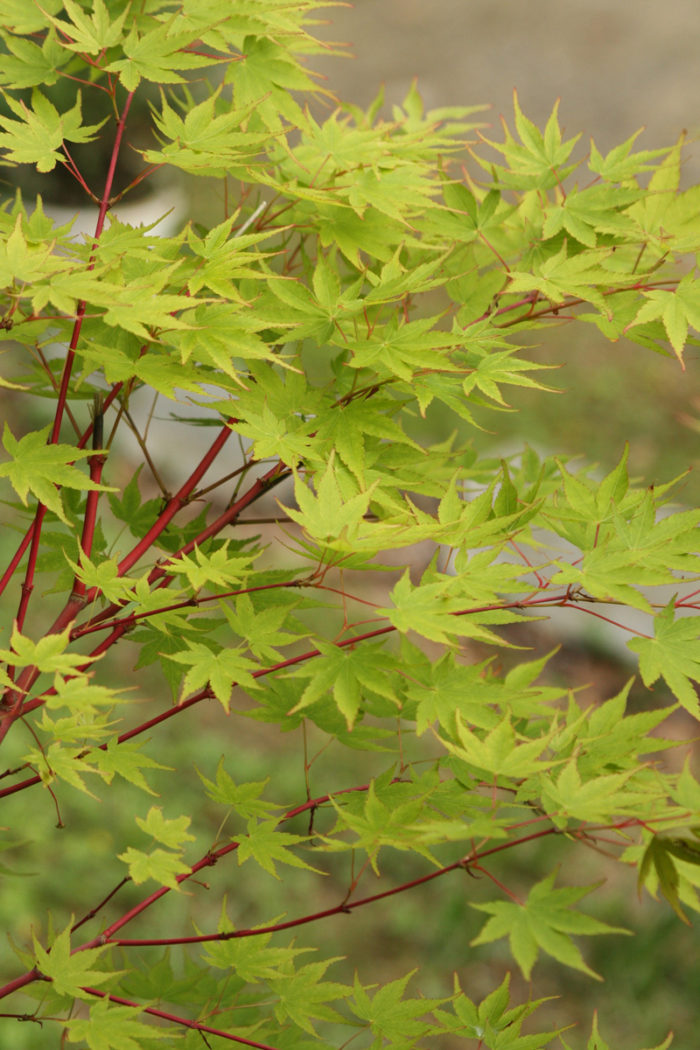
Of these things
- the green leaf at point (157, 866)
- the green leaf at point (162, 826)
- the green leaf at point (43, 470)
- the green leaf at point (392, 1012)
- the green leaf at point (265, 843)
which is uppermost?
the green leaf at point (43, 470)

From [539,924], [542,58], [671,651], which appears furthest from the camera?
[542,58]

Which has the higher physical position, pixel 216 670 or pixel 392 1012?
pixel 216 670

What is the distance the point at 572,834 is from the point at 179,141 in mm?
755

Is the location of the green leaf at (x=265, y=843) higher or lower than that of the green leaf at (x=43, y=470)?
lower

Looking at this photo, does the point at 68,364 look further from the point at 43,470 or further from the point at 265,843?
the point at 265,843

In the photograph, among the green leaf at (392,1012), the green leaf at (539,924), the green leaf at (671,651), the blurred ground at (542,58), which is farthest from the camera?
the blurred ground at (542,58)

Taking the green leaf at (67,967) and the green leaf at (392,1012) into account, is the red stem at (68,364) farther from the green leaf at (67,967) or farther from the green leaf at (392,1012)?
the green leaf at (392,1012)

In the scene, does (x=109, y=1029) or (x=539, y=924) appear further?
(x=109, y=1029)

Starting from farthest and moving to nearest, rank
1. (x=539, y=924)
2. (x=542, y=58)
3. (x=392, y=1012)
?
(x=542, y=58), (x=392, y=1012), (x=539, y=924)

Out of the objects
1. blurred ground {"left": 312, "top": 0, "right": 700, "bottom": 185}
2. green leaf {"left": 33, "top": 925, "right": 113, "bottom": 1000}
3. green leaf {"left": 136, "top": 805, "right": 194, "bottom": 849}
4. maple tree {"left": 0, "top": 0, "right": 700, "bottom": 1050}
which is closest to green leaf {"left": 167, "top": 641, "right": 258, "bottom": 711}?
maple tree {"left": 0, "top": 0, "right": 700, "bottom": 1050}

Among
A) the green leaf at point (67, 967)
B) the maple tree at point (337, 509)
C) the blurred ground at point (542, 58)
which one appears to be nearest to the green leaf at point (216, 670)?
the maple tree at point (337, 509)

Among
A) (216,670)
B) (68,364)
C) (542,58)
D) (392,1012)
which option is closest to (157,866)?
(216,670)

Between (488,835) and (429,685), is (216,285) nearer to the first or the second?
(429,685)

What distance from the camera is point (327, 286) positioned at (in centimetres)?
104
